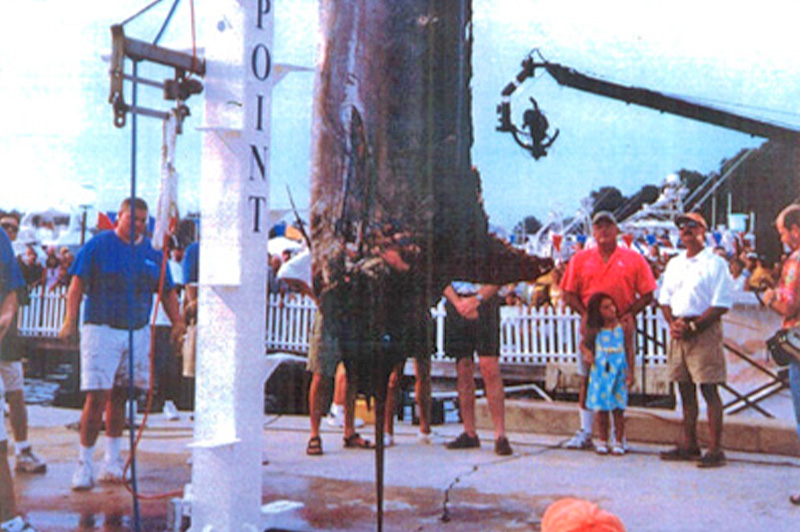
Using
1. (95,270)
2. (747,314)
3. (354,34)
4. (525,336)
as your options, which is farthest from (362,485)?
(354,34)

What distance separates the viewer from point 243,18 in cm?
194

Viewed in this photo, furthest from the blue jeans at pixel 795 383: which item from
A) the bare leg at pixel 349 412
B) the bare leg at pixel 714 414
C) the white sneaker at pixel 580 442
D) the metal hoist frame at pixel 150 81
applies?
the metal hoist frame at pixel 150 81

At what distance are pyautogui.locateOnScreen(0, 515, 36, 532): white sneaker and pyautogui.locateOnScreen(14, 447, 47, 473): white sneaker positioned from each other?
0.44 m

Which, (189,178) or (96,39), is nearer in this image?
(189,178)

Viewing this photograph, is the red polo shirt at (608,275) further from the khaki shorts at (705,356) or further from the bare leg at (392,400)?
the bare leg at (392,400)

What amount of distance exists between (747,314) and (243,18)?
5.56 feet

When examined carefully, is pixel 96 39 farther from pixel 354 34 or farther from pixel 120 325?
pixel 354 34

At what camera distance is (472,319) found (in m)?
2.73

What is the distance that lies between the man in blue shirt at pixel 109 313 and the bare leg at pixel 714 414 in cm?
164

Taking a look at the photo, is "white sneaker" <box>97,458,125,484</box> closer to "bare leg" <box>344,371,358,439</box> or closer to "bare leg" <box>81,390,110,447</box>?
"bare leg" <box>81,390,110,447</box>

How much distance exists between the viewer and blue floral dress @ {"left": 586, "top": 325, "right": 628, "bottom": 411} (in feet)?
10.2

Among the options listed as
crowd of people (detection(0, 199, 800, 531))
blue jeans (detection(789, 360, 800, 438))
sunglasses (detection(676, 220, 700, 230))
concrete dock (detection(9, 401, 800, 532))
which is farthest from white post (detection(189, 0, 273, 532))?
blue jeans (detection(789, 360, 800, 438))

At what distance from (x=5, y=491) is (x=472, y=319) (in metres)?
1.29

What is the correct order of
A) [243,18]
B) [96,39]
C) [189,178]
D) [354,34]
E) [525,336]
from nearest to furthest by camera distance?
[354,34]
[243,18]
[189,178]
[96,39]
[525,336]
